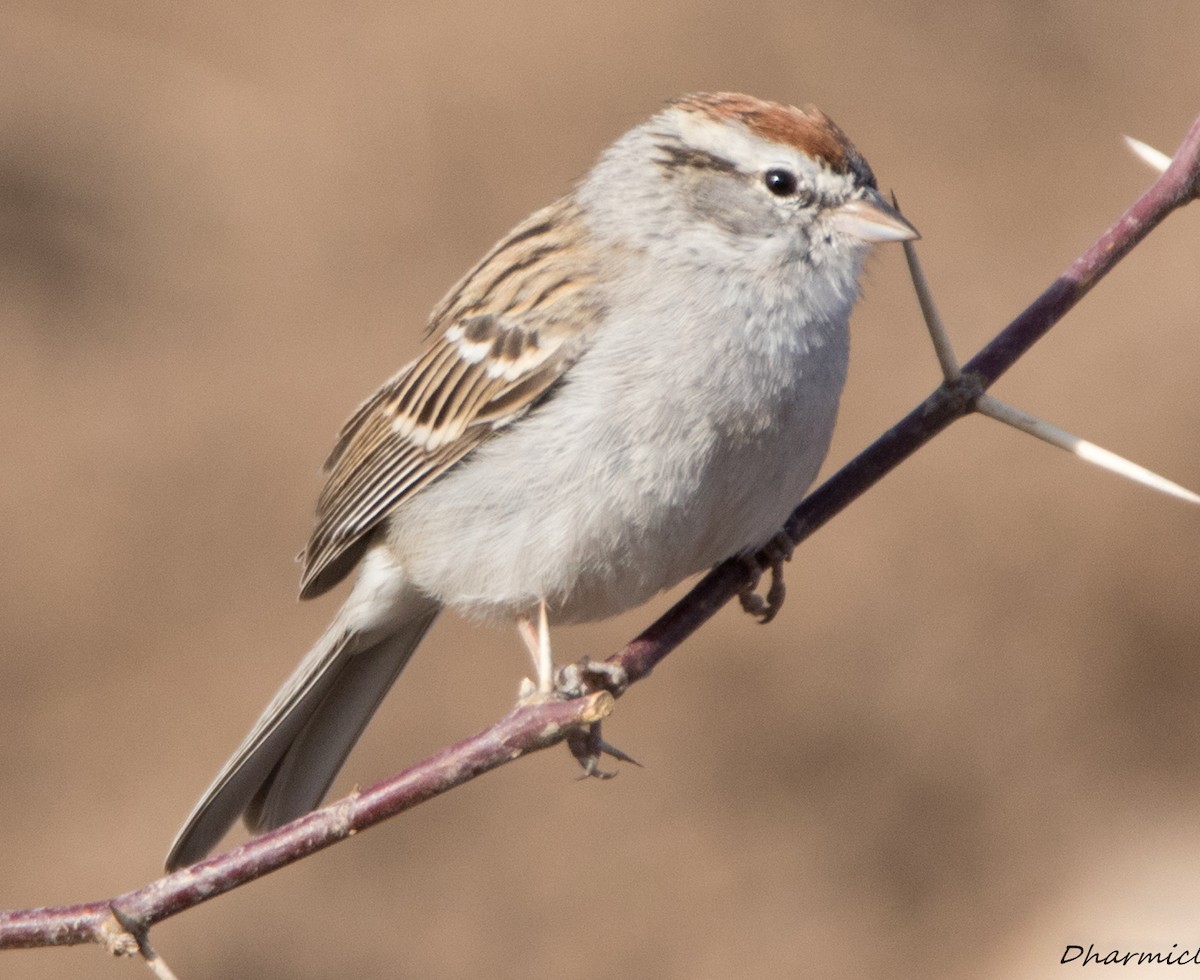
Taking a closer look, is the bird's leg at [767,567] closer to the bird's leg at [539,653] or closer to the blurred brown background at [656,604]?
the bird's leg at [539,653]

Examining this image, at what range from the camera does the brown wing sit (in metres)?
3.27

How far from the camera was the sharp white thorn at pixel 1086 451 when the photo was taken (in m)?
1.75

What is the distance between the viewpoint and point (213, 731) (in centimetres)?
741

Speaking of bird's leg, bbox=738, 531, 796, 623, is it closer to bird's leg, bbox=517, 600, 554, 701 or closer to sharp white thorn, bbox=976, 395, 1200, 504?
bird's leg, bbox=517, 600, 554, 701

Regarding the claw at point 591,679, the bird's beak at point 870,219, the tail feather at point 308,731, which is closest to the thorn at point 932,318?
the claw at point 591,679

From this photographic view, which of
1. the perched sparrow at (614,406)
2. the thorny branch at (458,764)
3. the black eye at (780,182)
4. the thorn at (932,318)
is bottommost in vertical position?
the thorny branch at (458,764)

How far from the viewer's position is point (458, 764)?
194 centimetres

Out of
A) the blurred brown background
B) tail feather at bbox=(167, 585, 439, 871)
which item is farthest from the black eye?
the blurred brown background

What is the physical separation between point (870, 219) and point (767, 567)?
0.71m

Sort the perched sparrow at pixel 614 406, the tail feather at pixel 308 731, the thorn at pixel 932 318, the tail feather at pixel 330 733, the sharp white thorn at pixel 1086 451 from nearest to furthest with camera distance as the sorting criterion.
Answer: the sharp white thorn at pixel 1086 451 < the thorn at pixel 932 318 < the perched sparrow at pixel 614 406 < the tail feather at pixel 308 731 < the tail feather at pixel 330 733

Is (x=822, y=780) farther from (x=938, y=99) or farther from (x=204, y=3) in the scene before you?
(x=204, y=3)

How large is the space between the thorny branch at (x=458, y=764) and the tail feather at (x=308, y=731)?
115 centimetres

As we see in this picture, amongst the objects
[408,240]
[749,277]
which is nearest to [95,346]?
[408,240]

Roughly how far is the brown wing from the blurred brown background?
3484 millimetres
